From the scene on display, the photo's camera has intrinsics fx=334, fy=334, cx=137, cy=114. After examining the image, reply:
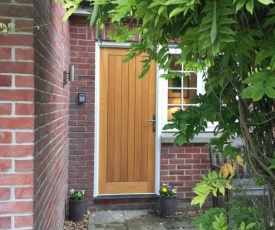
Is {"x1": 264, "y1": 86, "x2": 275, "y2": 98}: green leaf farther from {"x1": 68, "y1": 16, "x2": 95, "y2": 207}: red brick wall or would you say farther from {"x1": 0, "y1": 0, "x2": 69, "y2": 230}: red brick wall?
{"x1": 68, "y1": 16, "x2": 95, "y2": 207}: red brick wall

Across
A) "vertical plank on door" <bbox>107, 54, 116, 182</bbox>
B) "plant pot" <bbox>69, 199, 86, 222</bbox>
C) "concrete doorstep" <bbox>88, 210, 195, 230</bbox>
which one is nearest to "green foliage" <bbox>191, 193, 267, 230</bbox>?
"concrete doorstep" <bbox>88, 210, 195, 230</bbox>

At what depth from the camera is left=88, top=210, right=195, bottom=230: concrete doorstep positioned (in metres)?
4.68

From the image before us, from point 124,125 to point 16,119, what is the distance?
11.5 ft

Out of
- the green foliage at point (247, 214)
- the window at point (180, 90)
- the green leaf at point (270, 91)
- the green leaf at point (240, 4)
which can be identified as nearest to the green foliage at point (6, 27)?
the green leaf at point (240, 4)

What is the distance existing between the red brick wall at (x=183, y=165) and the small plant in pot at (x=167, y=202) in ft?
0.97

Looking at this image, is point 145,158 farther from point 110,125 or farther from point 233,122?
point 233,122

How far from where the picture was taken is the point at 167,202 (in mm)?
5070

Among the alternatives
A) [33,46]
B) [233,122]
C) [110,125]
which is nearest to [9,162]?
[33,46]

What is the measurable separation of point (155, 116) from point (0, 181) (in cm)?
368

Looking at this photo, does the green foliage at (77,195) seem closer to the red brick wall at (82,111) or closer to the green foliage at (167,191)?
the red brick wall at (82,111)

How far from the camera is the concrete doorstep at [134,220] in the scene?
184 inches

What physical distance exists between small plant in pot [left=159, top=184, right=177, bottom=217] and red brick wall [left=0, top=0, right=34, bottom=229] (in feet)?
11.1

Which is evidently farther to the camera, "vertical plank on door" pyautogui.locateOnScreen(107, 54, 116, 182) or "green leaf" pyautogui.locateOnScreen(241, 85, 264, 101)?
"vertical plank on door" pyautogui.locateOnScreen(107, 54, 116, 182)

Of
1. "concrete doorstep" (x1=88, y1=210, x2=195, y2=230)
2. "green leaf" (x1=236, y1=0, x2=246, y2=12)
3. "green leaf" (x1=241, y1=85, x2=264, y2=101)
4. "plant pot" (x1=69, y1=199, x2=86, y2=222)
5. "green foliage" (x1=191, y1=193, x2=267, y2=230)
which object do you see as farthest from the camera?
"plant pot" (x1=69, y1=199, x2=86, y2=222)
